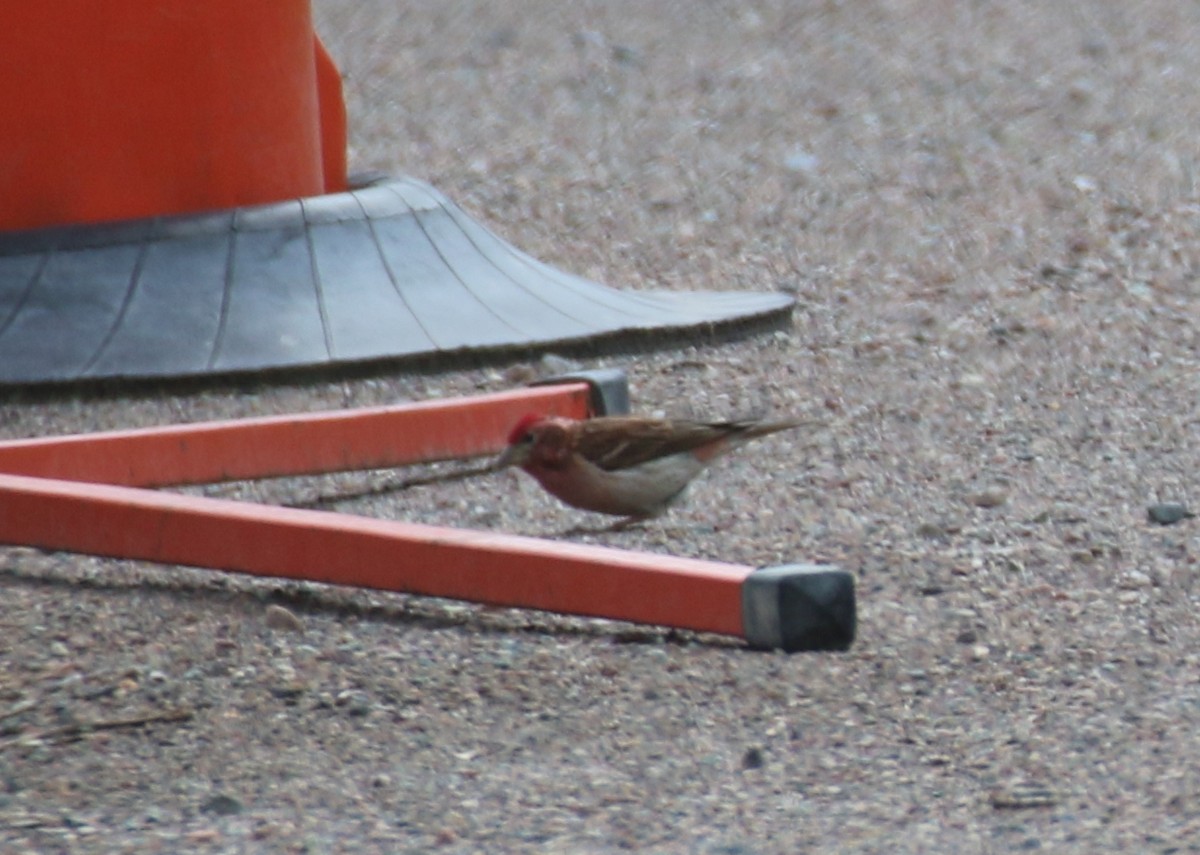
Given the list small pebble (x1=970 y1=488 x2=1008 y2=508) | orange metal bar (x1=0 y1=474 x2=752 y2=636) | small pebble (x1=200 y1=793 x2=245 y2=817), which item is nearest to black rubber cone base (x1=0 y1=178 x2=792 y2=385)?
orange metal bar (x1=0 y1=474 x2=752 y2=636)

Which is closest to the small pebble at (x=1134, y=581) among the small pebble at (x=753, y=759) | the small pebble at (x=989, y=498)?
the small pebble at (x=989, y=498)

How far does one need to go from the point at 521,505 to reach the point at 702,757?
1.30 m

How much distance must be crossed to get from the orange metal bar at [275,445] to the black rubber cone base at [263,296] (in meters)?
0.62

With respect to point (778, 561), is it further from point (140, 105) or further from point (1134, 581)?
point (140, 105)

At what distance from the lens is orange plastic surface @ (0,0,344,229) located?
14.0 ft

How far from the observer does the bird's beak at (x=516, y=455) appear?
357 cm

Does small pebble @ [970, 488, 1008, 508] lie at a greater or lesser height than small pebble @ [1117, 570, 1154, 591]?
greater

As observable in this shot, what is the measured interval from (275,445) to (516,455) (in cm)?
39

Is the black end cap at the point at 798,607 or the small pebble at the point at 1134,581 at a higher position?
the black end cap at the point at 798,607

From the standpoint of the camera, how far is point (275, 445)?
3.57 metres

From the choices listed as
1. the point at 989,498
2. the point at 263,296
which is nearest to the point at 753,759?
the point at 989,498

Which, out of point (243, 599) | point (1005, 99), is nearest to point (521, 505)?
point (243, 599)

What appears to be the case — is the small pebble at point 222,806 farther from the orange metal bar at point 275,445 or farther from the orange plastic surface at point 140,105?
the orange plastic surface at point 140,105

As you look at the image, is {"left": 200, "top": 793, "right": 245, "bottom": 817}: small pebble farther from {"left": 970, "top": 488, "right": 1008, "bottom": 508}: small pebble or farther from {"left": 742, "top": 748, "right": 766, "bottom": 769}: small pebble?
{"left": 970, "top": 488, "right": 1008, "bottom": 508}: small pebble
